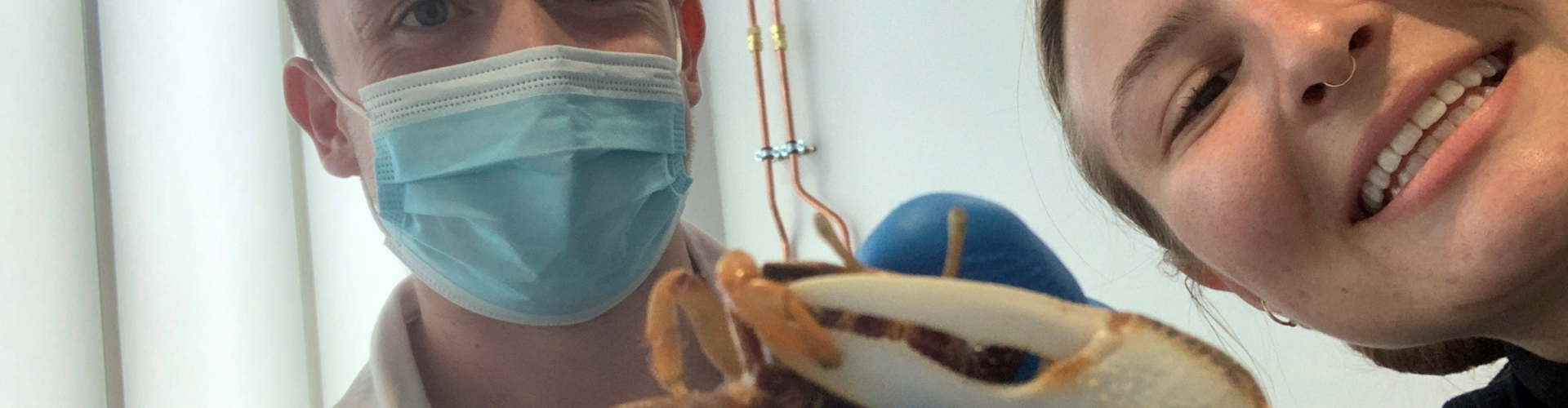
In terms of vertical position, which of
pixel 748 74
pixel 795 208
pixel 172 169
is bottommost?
pixel 795 208

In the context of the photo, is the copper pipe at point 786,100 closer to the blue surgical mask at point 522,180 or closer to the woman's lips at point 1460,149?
the blue surgical mask at point 522,180

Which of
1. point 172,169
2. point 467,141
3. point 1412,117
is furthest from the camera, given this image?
point 172,169

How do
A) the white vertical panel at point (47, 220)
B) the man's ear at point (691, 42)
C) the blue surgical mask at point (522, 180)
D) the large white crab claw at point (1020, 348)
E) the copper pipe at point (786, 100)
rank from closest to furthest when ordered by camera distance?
1. the large white crab claw at point (1020, 348)
2. the blue surgical mask at point (522, 180)
3. the man's ear at point (691, 42)
4. the white vertical panel at point (47, 220)
5. the copper pipe at point (786, 100)

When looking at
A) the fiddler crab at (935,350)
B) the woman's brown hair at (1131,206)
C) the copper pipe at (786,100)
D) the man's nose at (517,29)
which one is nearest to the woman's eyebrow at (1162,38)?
the woman's brown hair at (1131,206)

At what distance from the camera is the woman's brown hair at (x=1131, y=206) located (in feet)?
1.99

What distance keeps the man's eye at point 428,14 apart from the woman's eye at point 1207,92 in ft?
2.04

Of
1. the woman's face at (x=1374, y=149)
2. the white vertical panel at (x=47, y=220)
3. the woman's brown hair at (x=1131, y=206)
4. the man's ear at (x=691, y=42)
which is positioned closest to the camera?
the woman's face at (x=1374, y=149)

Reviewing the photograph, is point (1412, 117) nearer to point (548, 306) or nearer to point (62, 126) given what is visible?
point (548, 306)

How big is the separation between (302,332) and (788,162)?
0.82 meters

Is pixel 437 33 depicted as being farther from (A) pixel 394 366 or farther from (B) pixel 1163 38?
(B) pixel 1163 38

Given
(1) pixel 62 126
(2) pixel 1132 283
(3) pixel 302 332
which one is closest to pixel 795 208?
(2) pixel 1132 283

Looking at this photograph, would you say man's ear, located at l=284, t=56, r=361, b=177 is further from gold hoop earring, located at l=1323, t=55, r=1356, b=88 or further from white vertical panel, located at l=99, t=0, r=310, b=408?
gold hoop earring, located at l=1323, t=55, r=1356, b=88

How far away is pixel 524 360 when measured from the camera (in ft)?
2.61

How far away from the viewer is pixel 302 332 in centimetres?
129
